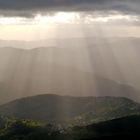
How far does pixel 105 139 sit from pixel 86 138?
1067 centimetres

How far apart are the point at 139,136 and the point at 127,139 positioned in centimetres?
771

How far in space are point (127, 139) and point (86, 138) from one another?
864 inches

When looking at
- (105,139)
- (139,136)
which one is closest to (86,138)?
(105,139)

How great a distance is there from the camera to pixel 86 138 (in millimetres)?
199000

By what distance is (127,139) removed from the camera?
193 metres

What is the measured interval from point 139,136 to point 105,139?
18208mm

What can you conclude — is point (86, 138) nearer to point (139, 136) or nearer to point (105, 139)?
point (105, 139)

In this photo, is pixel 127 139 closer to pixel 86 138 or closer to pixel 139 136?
pixel 139 136

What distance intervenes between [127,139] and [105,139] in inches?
450

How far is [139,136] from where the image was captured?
643 ft

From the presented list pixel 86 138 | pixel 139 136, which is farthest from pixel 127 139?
pixel 86 138
